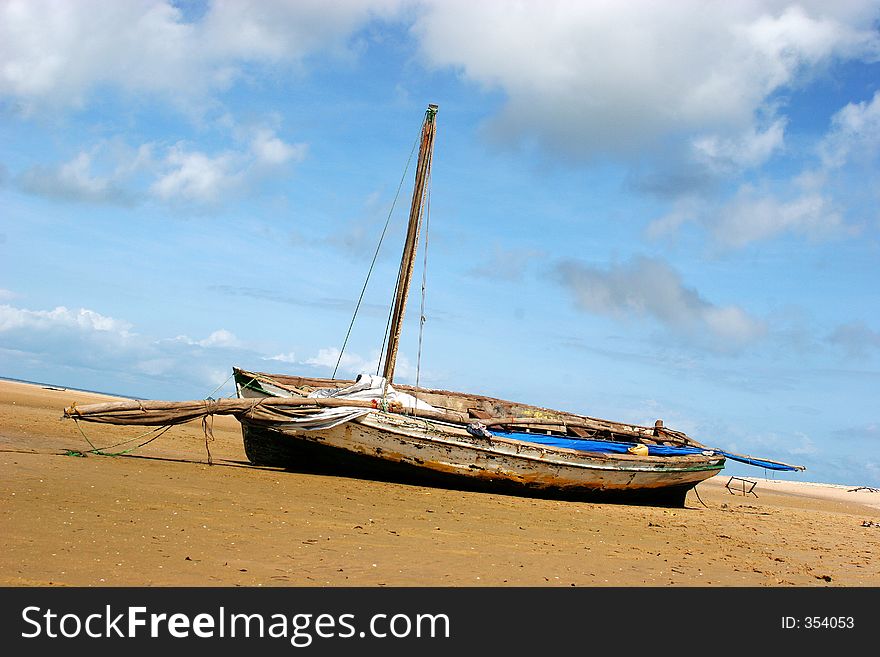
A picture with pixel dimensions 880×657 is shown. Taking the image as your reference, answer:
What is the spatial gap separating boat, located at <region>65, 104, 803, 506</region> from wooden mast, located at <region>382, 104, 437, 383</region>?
33 millimetres

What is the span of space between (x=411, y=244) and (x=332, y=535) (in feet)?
40.1

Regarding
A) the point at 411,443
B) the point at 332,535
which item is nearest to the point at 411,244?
the point at 411,443

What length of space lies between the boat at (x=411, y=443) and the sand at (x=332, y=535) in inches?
21.8

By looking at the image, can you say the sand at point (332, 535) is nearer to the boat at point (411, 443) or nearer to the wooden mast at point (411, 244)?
the boat at point (411, 443)

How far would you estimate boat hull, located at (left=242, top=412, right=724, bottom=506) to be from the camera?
51.9 feet

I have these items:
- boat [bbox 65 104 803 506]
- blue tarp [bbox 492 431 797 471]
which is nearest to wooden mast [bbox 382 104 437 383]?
boat [bbox 65 104 803 506]

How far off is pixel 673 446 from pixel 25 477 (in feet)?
53.0

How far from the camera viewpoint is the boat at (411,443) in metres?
15.6

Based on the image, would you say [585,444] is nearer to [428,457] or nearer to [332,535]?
[428,457]

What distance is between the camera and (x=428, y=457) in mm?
15992
